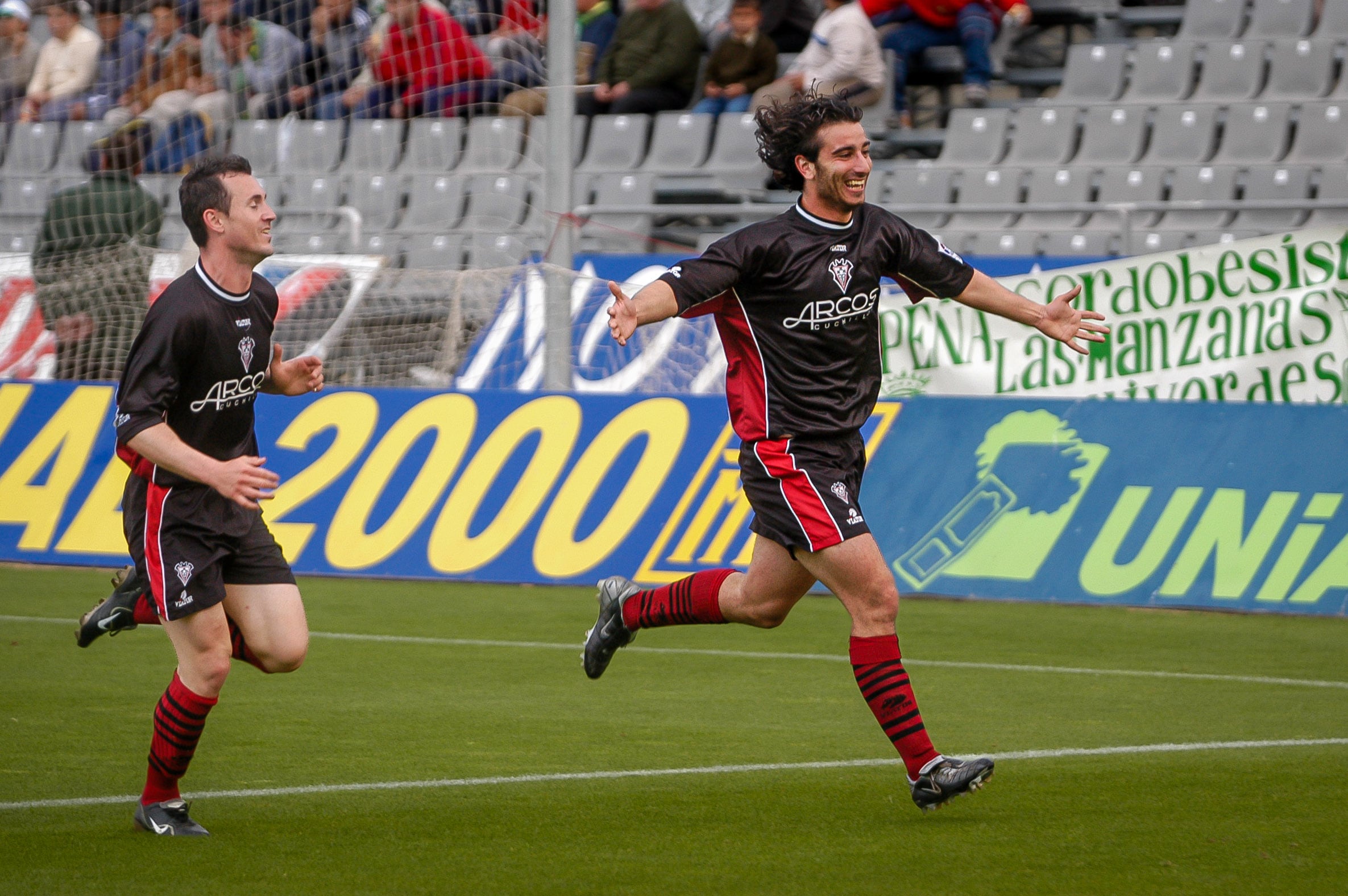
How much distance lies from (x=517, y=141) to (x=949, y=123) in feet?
12.4

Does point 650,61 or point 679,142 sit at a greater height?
point 650,61

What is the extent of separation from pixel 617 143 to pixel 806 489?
11371 mm

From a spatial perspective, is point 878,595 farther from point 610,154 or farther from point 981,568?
point 610,154

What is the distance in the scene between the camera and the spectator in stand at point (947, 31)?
15.2m

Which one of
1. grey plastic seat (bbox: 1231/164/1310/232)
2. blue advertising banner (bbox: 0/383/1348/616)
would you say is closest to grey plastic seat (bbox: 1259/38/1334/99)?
grey plastic seat (bbox: 1231/164/1310/232)

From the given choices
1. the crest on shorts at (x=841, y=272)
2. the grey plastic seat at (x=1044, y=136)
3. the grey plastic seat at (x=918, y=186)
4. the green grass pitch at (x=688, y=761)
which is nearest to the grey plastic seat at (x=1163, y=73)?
the grey plastic seat at (x=1044, y=136)

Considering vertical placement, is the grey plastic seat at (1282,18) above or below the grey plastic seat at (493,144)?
above

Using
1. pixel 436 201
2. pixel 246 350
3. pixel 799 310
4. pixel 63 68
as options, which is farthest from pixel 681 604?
pixel 63 68

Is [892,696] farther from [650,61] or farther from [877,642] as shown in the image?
[650,61]

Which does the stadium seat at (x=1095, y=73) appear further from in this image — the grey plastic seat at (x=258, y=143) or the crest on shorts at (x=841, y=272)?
the crest on shorts at (x=841, y=272)

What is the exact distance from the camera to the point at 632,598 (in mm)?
6504

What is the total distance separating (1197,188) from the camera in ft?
45.2

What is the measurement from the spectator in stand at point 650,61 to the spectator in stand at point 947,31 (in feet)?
5.47

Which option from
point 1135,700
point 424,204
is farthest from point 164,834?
point 424,204
